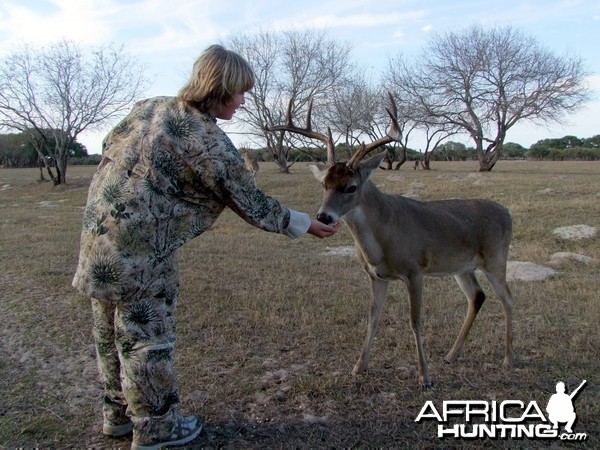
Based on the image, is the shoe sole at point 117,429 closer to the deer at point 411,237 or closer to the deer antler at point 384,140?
the deer at point 411,237

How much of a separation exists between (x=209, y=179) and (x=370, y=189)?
2.18 meters

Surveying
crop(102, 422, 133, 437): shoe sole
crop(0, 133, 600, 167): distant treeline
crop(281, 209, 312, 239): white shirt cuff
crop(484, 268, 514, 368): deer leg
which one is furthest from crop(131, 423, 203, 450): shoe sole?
crop(0, 133, 600, 167): distant treeline

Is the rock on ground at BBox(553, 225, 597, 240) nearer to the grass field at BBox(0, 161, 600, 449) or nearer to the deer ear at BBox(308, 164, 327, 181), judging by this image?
the grass field at BBox(0, 161, 600, 449)

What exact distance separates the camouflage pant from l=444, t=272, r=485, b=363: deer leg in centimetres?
261

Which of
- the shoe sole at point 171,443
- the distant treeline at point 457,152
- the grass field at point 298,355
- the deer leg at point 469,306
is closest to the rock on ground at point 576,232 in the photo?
the grass field at point 298,355

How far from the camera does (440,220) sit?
5289 mm

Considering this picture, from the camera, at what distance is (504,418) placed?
3838mm

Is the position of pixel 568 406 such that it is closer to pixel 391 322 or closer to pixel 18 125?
pixel 391 322

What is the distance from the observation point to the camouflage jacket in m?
3.00

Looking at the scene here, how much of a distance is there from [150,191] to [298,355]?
8.38ft

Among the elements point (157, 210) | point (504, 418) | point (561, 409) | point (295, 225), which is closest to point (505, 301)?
point (561, 409)

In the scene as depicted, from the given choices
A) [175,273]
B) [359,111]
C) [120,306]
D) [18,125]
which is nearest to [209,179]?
[175,273]

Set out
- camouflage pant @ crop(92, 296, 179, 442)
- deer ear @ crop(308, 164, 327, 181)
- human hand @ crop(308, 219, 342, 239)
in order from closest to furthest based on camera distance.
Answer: camouflage pant @ crop(92, 296, 179, 442) → human hand @ crop(308, 219, 342, 239) → deer ear @ crop(308, 164, 327, 181)

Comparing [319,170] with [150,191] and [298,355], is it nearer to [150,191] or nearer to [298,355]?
[298,355]
